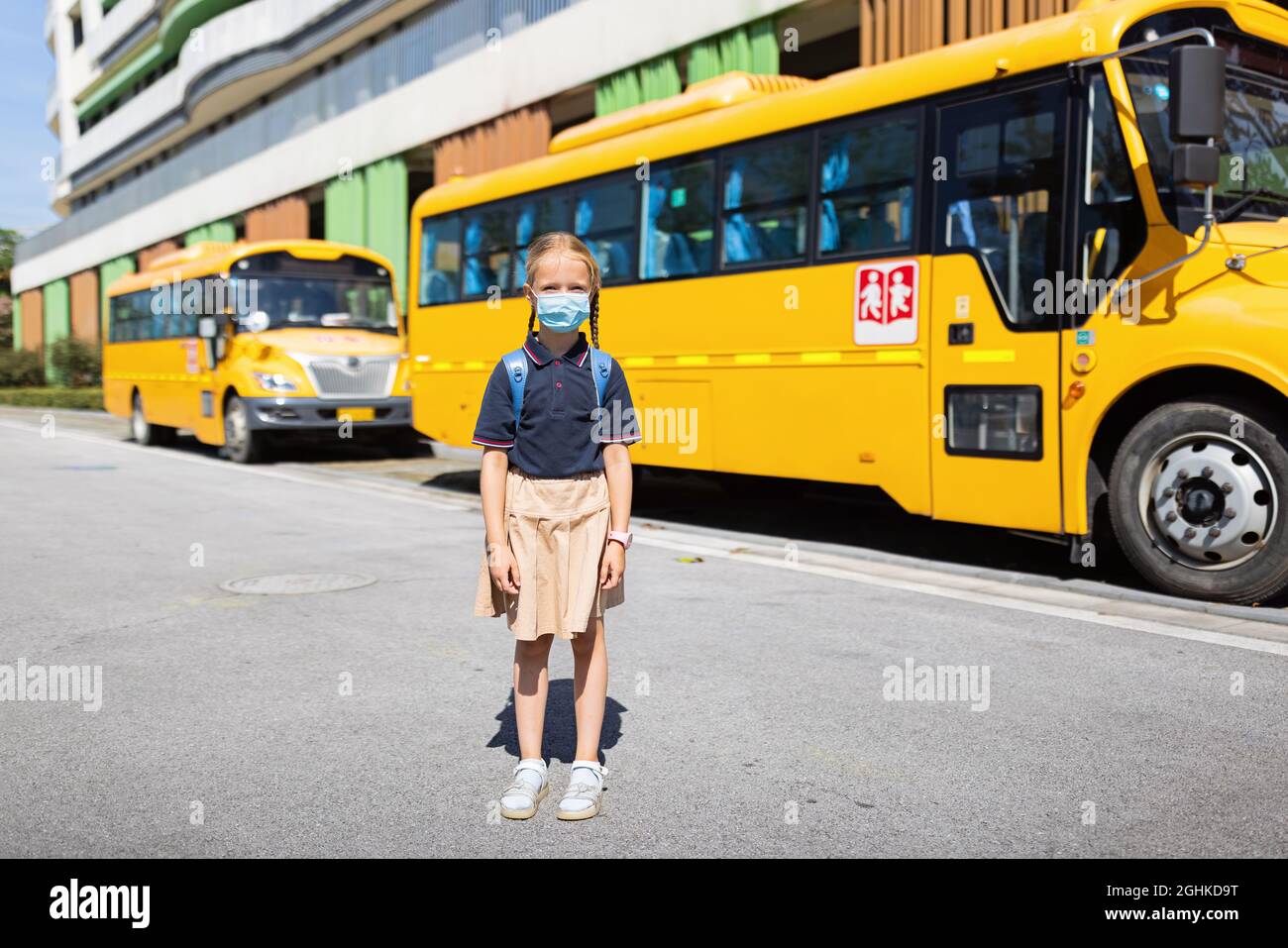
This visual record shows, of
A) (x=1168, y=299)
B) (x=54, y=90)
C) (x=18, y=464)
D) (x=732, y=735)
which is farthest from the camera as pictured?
(x=54, y=90)

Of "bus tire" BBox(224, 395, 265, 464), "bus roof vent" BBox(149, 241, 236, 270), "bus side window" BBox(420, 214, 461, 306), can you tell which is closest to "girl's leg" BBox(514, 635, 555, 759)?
"bus side window" BBox(420, 214, 461, 306)

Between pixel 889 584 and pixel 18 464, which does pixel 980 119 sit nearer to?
pixel 889 584

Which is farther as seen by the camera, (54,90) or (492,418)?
(54,90)

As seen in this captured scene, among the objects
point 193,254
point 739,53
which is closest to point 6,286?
point 193,254

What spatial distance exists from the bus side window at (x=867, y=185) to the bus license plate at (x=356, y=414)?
9.69 metres

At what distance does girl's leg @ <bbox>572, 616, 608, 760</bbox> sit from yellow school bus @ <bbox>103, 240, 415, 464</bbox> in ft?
44.4

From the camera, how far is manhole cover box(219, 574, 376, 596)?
756 cm

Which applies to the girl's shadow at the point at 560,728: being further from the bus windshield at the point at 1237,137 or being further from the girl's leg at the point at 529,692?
the bus windshield at the point at 1237,137

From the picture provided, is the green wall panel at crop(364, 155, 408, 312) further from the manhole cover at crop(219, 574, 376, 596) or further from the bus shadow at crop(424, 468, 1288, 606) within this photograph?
the manhole cover at crop(219, 574, 376, 596)

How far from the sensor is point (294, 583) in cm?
782

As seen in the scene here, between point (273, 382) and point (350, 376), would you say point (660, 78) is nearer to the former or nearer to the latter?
point (350, 376)

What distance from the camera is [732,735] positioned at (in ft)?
15.1
